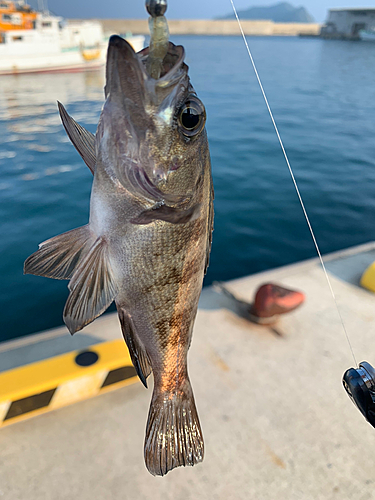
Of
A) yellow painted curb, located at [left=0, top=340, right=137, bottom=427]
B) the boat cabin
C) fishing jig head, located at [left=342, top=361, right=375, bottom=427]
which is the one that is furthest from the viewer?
the boat cabin

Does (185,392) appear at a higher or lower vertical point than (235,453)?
higher

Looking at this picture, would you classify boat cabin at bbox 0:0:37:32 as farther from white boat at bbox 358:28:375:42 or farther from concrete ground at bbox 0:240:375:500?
white boat at bbox 358:28:375:42

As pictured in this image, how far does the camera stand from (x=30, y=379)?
365 cm

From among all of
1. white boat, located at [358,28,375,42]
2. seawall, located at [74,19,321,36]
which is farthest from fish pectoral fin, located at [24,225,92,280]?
seawall, located at [74,19,321,36]

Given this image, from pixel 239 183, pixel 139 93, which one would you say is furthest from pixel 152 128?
pixel 239 183

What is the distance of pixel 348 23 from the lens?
80312 millimetres

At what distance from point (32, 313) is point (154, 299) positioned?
578cm

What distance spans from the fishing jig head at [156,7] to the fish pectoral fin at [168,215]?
539 mm

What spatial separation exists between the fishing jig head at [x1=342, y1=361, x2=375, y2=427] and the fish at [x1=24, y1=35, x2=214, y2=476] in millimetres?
732

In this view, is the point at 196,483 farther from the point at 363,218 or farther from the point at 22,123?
the point at 22,123

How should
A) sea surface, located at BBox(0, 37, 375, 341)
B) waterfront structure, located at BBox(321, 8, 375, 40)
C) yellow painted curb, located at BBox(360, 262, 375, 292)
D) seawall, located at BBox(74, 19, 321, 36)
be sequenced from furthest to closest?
seawall, located at BBox(74, 19, 321, 36) → waterfront structure, located at BBox(321, 8, 375, 40) → sea surface, located at BBox(0, 37, 375, 341) → yellow painted curb, located at BBox(360, 262, 375, 292)

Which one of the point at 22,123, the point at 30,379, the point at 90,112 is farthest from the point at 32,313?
the point at 90,112

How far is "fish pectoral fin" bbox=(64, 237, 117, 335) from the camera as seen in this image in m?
1.37

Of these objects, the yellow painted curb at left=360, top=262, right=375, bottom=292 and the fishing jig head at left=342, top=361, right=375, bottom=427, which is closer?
the fishing jig head at left=342, top=361, right=375, bottom=427
